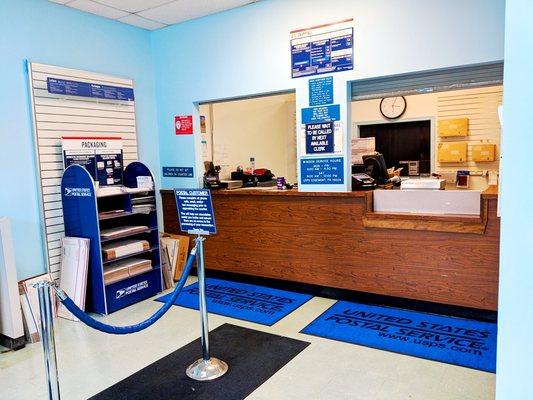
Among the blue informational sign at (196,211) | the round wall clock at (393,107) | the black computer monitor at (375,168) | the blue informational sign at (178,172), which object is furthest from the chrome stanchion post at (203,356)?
the round wall clock at (393,107)

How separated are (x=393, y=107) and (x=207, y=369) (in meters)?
6.27

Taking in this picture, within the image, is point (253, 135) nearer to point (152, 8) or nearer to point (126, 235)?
point (152, 8)

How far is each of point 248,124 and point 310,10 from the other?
3.56 meters

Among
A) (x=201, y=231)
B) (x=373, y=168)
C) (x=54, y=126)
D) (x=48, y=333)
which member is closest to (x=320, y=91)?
(x=373, y=168)

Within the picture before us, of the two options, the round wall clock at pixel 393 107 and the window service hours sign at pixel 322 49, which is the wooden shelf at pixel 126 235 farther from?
the round wall clock at pixel 393 107

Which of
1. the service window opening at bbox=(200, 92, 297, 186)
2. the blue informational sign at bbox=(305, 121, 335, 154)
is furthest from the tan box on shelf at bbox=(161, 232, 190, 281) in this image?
the blue informational sign at bbox=(305, 121, 335, 154)

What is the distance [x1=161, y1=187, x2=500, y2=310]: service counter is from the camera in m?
3.54

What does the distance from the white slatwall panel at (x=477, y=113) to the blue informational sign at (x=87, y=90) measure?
520 centimetres

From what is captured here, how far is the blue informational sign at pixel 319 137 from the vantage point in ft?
13.5

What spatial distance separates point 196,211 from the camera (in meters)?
2.96

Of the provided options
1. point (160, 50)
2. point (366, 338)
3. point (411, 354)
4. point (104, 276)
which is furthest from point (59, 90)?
point (411, 354)

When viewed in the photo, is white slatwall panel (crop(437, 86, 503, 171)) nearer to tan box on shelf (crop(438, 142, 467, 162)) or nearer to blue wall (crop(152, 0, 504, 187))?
tan box on shelf (crop(438, 142, 467, 162))

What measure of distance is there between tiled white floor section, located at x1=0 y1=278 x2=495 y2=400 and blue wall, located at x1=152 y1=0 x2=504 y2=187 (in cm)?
220

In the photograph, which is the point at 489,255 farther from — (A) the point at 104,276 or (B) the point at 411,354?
(A) the point at 104,276
